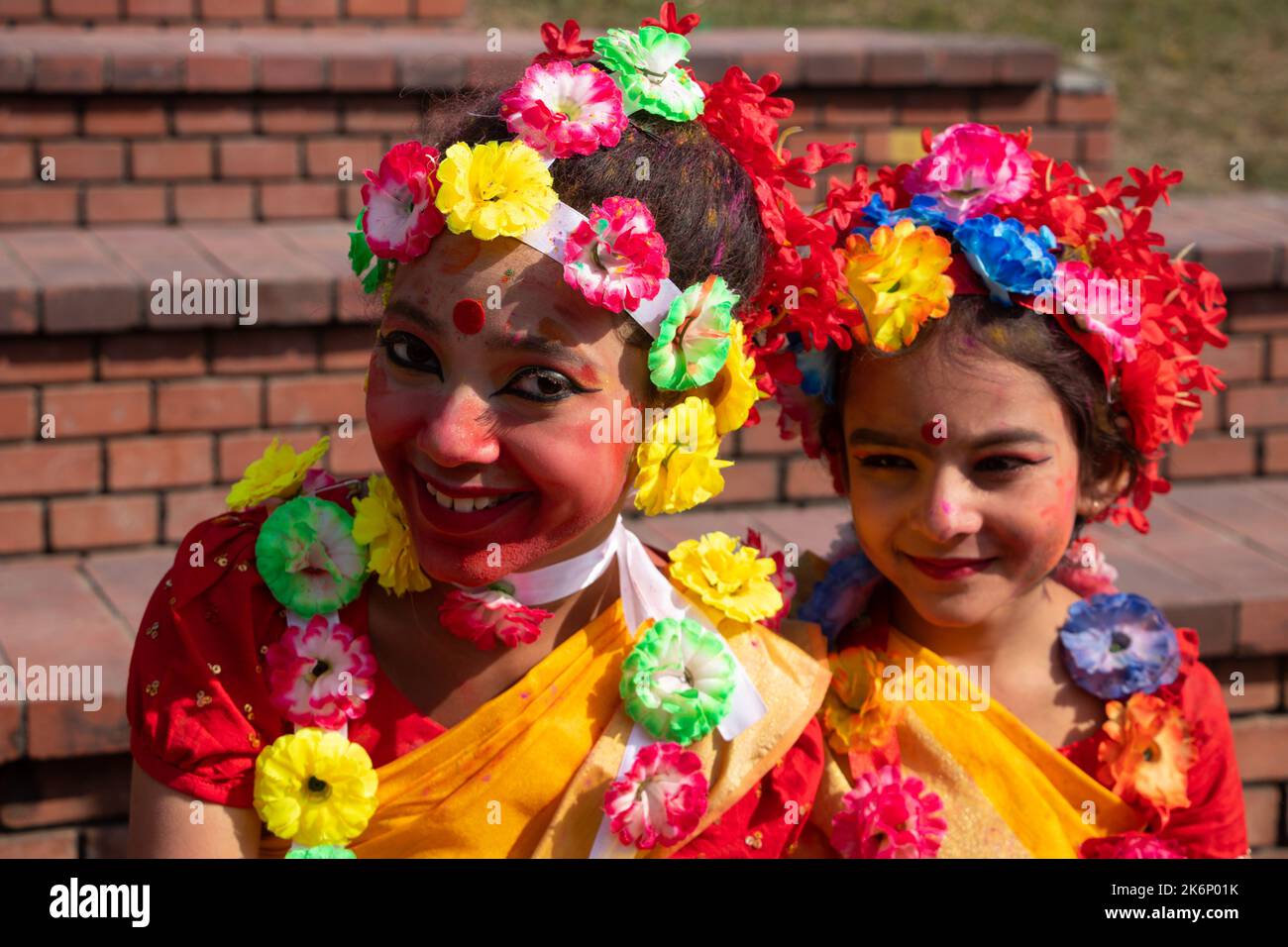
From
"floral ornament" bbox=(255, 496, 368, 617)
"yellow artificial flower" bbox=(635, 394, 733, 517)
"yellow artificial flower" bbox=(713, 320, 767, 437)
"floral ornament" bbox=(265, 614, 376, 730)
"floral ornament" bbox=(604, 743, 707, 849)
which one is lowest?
"floral ornament" bbox=(604, 743, 707, 849)

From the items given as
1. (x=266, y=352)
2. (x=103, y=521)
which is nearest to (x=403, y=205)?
(x=266, y=352)

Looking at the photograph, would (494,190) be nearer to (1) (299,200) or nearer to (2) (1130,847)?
(2) (1130,847)

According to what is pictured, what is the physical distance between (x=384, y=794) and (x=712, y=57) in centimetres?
295

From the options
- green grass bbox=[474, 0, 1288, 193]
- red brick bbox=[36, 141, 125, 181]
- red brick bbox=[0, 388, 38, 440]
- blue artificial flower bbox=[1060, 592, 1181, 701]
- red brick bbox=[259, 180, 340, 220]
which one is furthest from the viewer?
green grass bbox=[474, 0, 1288, 193]

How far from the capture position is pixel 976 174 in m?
2.42

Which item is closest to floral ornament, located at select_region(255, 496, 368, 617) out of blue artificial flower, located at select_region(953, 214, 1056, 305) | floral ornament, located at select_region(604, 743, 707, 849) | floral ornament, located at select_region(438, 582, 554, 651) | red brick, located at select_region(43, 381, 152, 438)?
floral ornament, located at select_region(438, 582, 554, 651)

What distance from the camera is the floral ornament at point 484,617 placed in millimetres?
2201

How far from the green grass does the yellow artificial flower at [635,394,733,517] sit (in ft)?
15.2

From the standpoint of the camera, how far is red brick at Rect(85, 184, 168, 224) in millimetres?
4293

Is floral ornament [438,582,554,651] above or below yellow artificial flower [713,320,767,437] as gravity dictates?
below

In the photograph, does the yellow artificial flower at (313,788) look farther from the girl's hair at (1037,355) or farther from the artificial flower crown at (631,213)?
the girl's hair at (1037,355)

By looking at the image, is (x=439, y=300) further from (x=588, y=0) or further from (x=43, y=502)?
(x=588, y=0)

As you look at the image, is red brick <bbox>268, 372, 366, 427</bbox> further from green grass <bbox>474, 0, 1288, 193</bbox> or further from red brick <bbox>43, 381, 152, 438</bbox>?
green grass <bbox>474, 0, 1288, 193</bbox>
